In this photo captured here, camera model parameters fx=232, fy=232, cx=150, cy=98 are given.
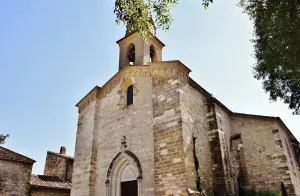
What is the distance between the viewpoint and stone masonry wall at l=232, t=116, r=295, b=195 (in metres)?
12.5

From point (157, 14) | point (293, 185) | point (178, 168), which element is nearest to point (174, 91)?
point (178, 168)

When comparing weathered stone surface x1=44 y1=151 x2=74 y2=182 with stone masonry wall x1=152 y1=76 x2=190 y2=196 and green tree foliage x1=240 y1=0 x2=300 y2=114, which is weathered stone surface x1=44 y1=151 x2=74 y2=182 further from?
green tree foliage x1=240 y1=0 x2=300 y2=114

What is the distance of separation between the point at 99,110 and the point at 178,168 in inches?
263

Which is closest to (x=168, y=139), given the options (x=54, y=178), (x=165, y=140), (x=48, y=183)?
(x=165, y=140)

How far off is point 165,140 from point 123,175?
3.05 m

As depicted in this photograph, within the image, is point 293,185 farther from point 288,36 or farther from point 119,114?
point 119,114

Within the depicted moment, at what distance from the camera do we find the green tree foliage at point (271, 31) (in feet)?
23.0

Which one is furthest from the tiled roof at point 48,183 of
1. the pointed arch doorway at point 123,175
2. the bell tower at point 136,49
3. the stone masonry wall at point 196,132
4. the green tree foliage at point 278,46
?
the green tree foliage at point 278,46

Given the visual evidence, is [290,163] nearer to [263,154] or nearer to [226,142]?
[263,154]

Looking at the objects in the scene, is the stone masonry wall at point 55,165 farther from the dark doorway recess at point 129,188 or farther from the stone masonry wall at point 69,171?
the dark doorway recess at point 129,188

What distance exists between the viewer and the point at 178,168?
910 centimetres

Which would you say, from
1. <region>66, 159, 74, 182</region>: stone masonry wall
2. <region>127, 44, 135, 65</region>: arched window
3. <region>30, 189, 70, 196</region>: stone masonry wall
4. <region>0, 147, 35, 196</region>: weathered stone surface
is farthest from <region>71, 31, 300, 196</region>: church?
<region>66, 159, 74, 182</region>: stone masonry wall

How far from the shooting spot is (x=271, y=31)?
8.27 metres

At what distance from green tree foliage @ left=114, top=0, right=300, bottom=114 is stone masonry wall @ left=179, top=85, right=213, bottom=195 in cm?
333
